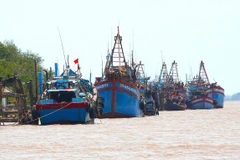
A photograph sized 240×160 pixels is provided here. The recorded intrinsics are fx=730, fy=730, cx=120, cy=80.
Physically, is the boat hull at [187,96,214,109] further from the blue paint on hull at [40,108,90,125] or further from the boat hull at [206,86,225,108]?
the blue paint on hull at [40,108,90,125]

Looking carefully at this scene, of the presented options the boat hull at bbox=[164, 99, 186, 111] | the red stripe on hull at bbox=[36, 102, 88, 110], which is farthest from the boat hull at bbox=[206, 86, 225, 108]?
the red stripe on hull at bbox=[36, 102, 88, 110]

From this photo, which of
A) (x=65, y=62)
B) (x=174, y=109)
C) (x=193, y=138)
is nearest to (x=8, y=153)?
(x=193, y=138)

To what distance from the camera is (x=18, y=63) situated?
123438 mm

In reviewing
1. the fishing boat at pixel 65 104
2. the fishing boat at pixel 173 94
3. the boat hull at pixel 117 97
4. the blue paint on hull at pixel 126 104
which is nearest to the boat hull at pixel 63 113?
the fishing boat at pixel 65 104

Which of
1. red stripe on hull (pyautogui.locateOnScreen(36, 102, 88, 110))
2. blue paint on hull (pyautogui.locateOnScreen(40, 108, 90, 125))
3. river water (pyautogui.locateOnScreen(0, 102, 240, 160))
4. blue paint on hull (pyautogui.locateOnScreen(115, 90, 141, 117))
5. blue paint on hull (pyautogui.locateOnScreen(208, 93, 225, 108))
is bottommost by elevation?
river water (pyautogui.locateOnScreen(0, 102, 240, 160))

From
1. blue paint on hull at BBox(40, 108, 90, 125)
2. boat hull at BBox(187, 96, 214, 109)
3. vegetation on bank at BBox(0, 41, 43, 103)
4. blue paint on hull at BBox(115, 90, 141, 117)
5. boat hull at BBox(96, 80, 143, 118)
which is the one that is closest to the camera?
blue paint on hull at BBox(40, 108, 90, 125)

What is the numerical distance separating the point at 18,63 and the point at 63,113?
67.3 metres

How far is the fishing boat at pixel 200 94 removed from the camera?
468ft

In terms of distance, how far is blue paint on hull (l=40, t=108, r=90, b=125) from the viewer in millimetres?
57594

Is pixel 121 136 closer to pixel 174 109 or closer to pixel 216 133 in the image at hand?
pixel 216 133

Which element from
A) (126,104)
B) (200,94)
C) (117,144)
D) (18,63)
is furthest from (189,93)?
(117,144)

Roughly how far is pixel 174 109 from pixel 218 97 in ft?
70.7

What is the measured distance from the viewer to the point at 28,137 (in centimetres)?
4503

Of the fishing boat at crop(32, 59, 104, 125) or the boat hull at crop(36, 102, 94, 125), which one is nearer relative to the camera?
the boat hull at crop(36, 102, 94, 125)
